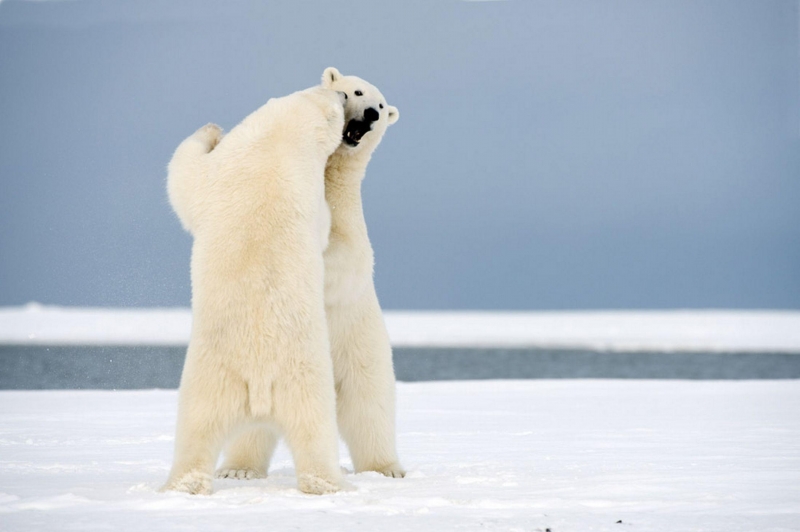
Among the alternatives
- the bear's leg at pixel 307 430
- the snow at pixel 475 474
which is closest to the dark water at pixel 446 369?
the snow at pixel 475 474

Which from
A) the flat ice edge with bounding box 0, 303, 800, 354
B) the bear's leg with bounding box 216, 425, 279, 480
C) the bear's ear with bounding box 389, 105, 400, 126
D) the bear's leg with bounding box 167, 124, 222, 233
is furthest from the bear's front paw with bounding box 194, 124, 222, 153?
the flat ice edge with bounding box 0, 303, 800, 354

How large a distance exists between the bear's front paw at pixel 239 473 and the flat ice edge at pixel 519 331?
29875 millimetres

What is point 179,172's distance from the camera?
3525 millimetres

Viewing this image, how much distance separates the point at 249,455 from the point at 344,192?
112 centimetres

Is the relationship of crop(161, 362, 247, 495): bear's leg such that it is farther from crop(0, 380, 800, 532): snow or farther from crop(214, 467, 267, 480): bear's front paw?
→ crop(214, 467, 267, 480): bear's front paw

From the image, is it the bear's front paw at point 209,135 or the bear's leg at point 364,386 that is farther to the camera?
the bear's leg at point 364,386

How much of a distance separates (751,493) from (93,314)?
46.9 metres

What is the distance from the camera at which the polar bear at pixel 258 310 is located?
10.5 feet

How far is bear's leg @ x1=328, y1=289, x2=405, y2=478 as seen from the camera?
3951 mm

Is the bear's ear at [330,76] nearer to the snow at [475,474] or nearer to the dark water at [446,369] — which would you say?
the snow at [475,474]

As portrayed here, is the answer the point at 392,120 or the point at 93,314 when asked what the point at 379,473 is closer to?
the point at 392,120

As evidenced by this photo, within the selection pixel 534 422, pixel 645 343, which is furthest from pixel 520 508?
pixel 645 343

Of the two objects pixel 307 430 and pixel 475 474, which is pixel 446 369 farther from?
pixel 307 430

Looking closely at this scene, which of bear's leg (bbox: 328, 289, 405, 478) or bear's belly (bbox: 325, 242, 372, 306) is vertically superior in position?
bear's belly (bbox: 325, 242, 372, 306)
